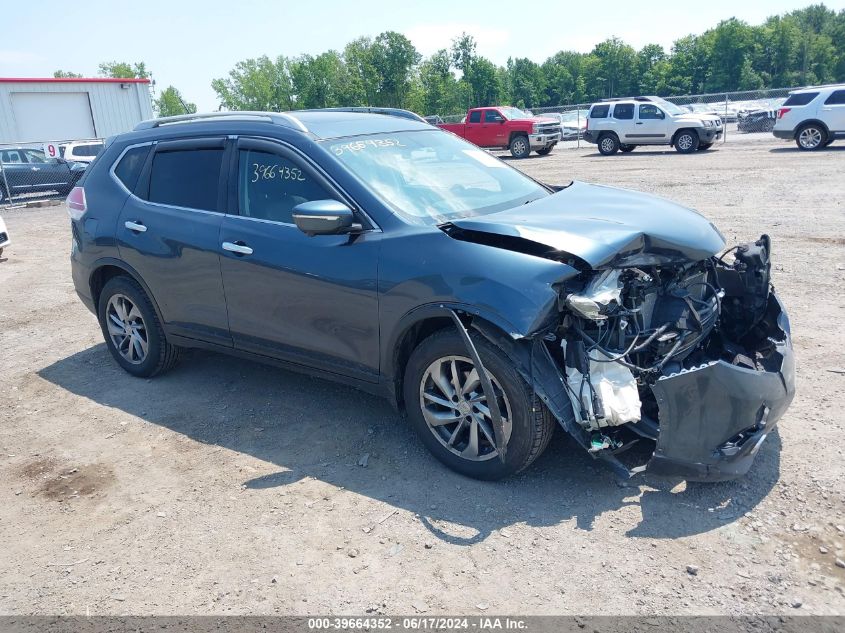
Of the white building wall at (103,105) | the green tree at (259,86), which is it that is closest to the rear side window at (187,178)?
the white building wall at (103,105)

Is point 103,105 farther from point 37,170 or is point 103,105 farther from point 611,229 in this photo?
point 611,229

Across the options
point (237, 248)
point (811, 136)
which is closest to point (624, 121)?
point (811, 136)

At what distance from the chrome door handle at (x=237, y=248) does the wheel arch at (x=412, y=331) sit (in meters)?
1.24

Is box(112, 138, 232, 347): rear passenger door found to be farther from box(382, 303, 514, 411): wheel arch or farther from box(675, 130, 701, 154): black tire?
box(675, 130, 701, 154): black tire

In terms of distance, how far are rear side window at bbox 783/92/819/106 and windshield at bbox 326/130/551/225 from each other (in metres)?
19.6

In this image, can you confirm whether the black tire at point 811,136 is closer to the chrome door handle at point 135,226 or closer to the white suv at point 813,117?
the white suv at point 813,117

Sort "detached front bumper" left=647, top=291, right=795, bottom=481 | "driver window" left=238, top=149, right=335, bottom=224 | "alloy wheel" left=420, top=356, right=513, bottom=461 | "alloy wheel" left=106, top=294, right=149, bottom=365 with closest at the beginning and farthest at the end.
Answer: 1. "detached front bumper" left=647, top=291, right=795, bottom=481
2. "alloy wheel" left=420, top=356, right=513, bottom=461
3. "driver window" left=238, top=149, right=335, bottom=224
4. "alloy wheel" left=106, top=294, right=149, bottom=365

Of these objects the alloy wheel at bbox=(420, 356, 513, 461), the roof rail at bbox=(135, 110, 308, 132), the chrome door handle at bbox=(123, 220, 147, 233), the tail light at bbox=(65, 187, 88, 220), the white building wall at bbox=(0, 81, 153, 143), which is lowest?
the alloy wheel at bbox=(420, 356, 513, 461)

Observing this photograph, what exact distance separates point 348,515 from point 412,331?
107 cm

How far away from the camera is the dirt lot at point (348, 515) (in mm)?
3066

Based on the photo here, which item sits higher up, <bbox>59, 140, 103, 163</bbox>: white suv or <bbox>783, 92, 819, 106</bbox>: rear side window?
<bbox>783, 92, 819, 106</bbox>: rear side window

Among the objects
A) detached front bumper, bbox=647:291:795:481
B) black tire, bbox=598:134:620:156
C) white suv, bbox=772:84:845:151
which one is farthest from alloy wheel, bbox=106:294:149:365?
black tire, bbox=598:134:620:156

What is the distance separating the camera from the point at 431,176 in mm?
4551

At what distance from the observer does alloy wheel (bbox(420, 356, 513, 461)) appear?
3740 mm
